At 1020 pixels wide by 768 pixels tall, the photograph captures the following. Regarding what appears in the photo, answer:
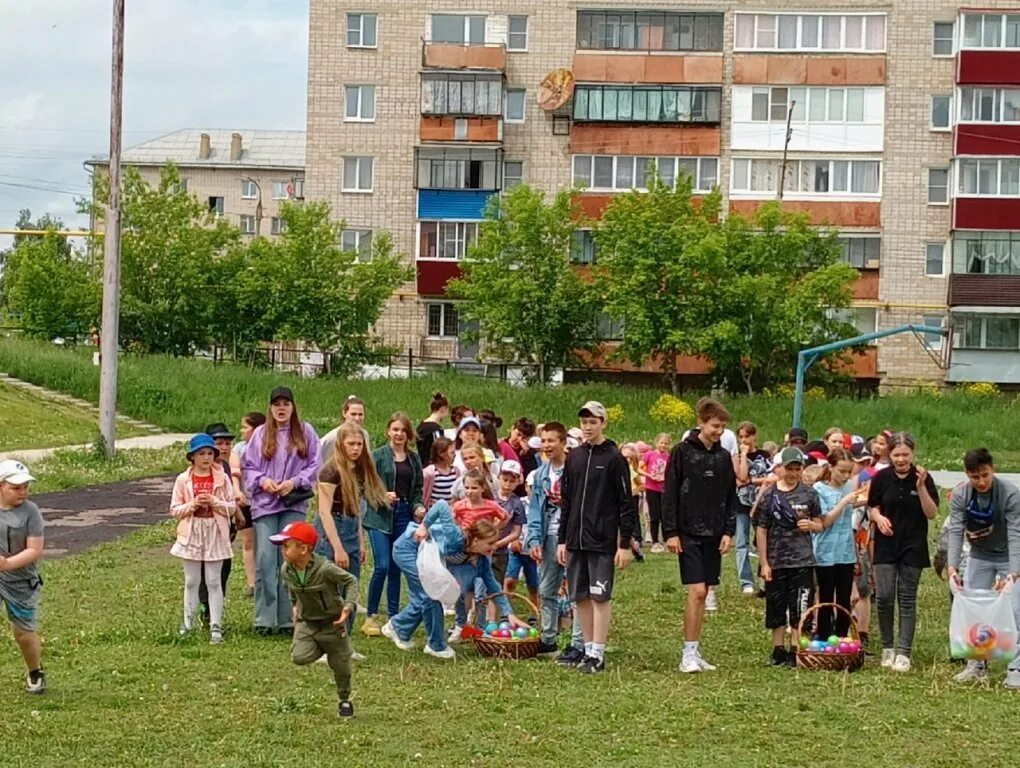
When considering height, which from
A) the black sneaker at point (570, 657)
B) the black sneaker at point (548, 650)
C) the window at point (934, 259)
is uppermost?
the window at point (934, 259)

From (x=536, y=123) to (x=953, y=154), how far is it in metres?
15.9

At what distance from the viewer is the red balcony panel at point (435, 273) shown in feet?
217

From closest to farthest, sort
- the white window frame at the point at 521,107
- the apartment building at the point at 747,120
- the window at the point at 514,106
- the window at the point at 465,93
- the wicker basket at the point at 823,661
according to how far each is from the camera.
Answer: the wicker basket at the point at 823,661 → the apartment building at the point at 747,120 → the window at the point at 465,93 → the white window frame at the point at 521,107 → the window at the point at 514,106

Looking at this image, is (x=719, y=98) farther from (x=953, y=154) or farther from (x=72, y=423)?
(x=72, y=423)

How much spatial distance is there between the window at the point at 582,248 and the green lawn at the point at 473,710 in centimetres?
4975

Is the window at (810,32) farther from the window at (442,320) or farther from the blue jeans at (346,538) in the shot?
the blue jeans at (346,538)

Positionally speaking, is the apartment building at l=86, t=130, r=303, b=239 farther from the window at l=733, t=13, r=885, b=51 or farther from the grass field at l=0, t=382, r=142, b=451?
the grass field at l=0, t=382, r=142, b=451

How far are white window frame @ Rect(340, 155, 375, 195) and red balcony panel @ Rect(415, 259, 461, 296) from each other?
3906mm

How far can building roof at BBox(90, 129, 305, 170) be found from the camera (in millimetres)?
101062

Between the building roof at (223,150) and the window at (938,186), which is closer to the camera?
the window at (938,186)

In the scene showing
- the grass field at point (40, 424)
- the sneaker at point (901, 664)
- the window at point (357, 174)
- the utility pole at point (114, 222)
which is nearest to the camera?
the sneaker at point (901, 664)

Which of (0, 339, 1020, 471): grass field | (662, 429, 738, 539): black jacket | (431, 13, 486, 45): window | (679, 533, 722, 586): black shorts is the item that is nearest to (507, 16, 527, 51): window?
(431, 13, 486, 45): window

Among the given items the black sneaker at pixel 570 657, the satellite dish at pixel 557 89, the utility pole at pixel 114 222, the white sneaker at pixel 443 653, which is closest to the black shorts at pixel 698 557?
the black sneaker at pixel 570 657

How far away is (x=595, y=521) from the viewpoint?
12625mm
